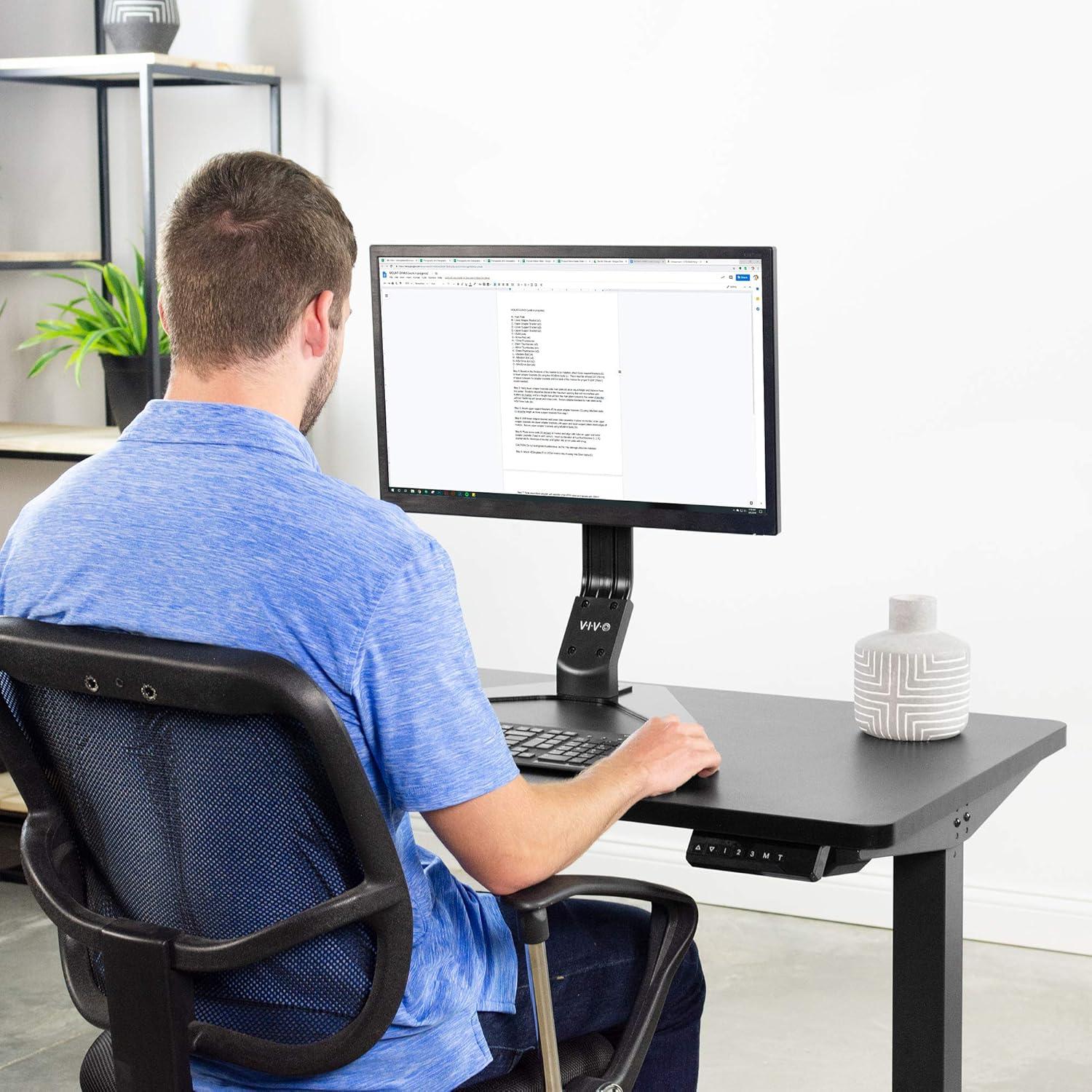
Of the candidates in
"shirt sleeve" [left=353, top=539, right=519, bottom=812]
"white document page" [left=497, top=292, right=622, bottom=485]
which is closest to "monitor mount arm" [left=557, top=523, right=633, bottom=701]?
"white document page" [left=497, top=292, right=622, bottom=485]

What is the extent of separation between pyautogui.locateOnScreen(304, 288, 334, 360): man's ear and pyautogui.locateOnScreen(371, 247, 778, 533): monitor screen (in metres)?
0.65

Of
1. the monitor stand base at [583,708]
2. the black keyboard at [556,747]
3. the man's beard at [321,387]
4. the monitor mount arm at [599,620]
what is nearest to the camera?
the man's beard at [321,387]

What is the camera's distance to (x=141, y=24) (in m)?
3.55

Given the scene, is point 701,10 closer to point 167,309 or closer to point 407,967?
point 167,309

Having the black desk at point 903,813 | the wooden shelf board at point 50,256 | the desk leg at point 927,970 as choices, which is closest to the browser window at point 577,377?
the black desk at point 903,813

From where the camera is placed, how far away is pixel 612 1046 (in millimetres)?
1702

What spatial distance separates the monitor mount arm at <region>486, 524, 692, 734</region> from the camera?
215 centimetres

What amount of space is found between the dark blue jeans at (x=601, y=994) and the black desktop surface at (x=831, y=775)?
122mm

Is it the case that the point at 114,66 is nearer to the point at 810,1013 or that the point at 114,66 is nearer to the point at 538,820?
the point at 810,1013

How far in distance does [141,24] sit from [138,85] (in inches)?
13.9

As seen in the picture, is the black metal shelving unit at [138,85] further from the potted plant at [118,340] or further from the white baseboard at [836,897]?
the white baseboard at [836,897]

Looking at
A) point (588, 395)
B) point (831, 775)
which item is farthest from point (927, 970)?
point (588, 395)

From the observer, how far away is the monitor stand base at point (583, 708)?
6.80ft

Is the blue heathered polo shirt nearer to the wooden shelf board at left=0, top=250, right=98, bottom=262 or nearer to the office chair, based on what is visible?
the office chair
